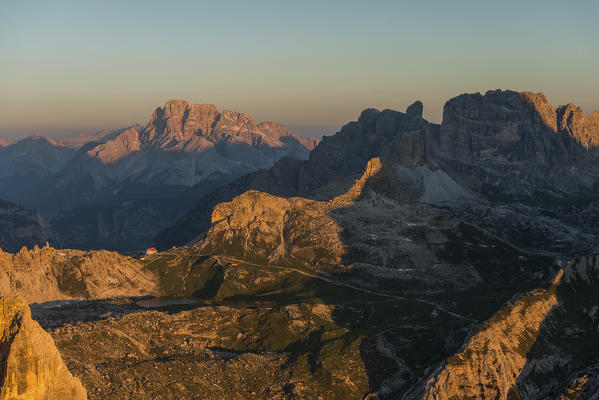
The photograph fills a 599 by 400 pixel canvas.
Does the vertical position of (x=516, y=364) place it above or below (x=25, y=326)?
below

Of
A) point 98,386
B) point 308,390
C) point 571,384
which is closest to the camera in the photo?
point 98,386

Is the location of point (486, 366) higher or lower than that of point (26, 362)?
lower

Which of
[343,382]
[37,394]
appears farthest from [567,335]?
[37,394]

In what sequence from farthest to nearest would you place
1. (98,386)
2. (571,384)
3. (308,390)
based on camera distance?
(308,390)
(571,384)
(98,386)

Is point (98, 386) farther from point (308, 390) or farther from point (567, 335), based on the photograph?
point (567, 335)

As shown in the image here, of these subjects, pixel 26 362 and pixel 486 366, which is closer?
pixel 26 362
